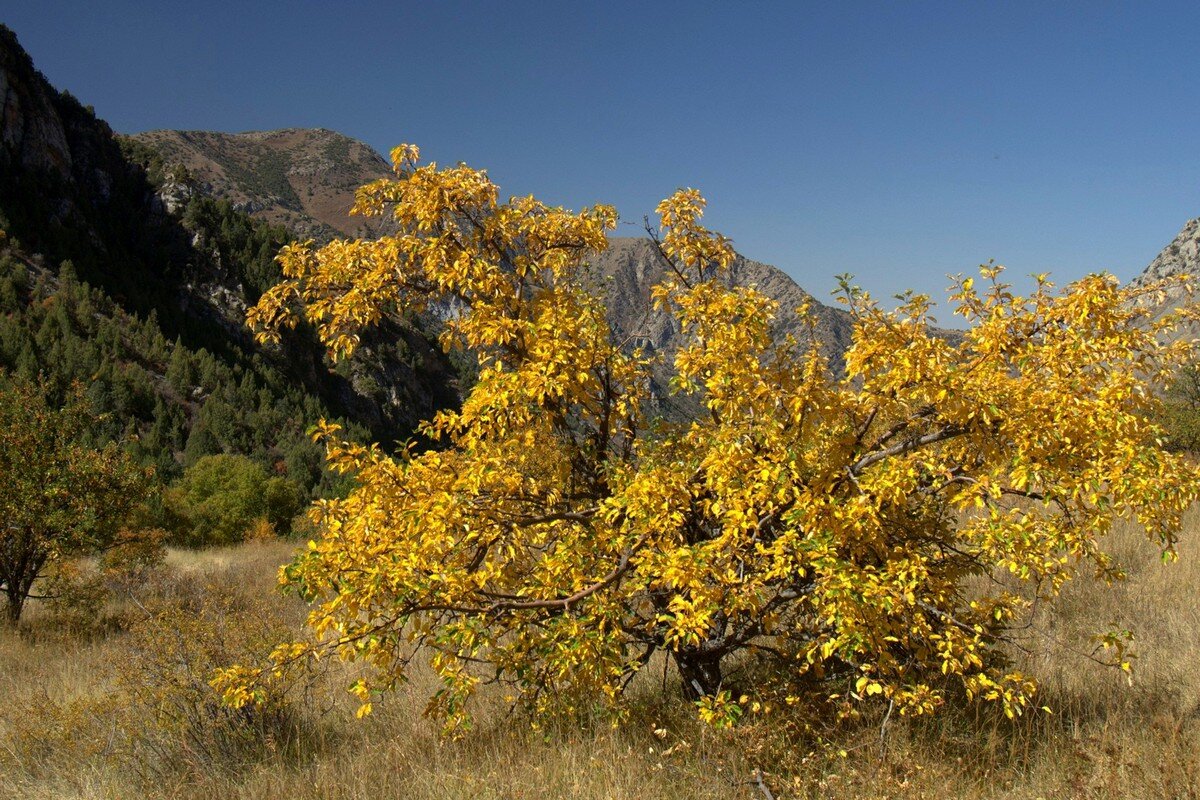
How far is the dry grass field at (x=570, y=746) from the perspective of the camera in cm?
378

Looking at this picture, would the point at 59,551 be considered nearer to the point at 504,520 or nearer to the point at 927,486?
the point at 504,520

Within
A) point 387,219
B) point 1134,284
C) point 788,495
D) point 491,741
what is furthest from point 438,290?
point 1134,284

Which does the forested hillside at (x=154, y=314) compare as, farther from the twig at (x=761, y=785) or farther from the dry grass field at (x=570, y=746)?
the twig at (x=761, y=785)

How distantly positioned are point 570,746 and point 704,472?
75.4 inches

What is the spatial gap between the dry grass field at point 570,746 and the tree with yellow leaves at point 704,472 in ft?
1.29

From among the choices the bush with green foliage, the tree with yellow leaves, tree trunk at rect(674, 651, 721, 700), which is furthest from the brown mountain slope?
tree trunk at rect(674, 651, 721, 700)

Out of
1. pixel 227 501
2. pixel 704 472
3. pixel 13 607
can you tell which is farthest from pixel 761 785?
pixel 227 501

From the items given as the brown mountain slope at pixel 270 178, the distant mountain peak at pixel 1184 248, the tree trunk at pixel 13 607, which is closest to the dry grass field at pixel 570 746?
the tree trunk at pixel 13 607

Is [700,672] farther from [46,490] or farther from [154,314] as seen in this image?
[154,314]

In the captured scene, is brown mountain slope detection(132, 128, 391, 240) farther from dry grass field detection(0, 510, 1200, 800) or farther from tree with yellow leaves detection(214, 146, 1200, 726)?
tree with yellow leaves detection(214, 146, 1200, 726)

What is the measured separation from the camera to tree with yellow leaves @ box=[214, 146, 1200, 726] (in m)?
3.19

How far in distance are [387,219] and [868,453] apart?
342cm

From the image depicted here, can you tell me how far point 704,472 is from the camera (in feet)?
12.5

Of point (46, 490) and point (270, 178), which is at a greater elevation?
point (270, 178)
